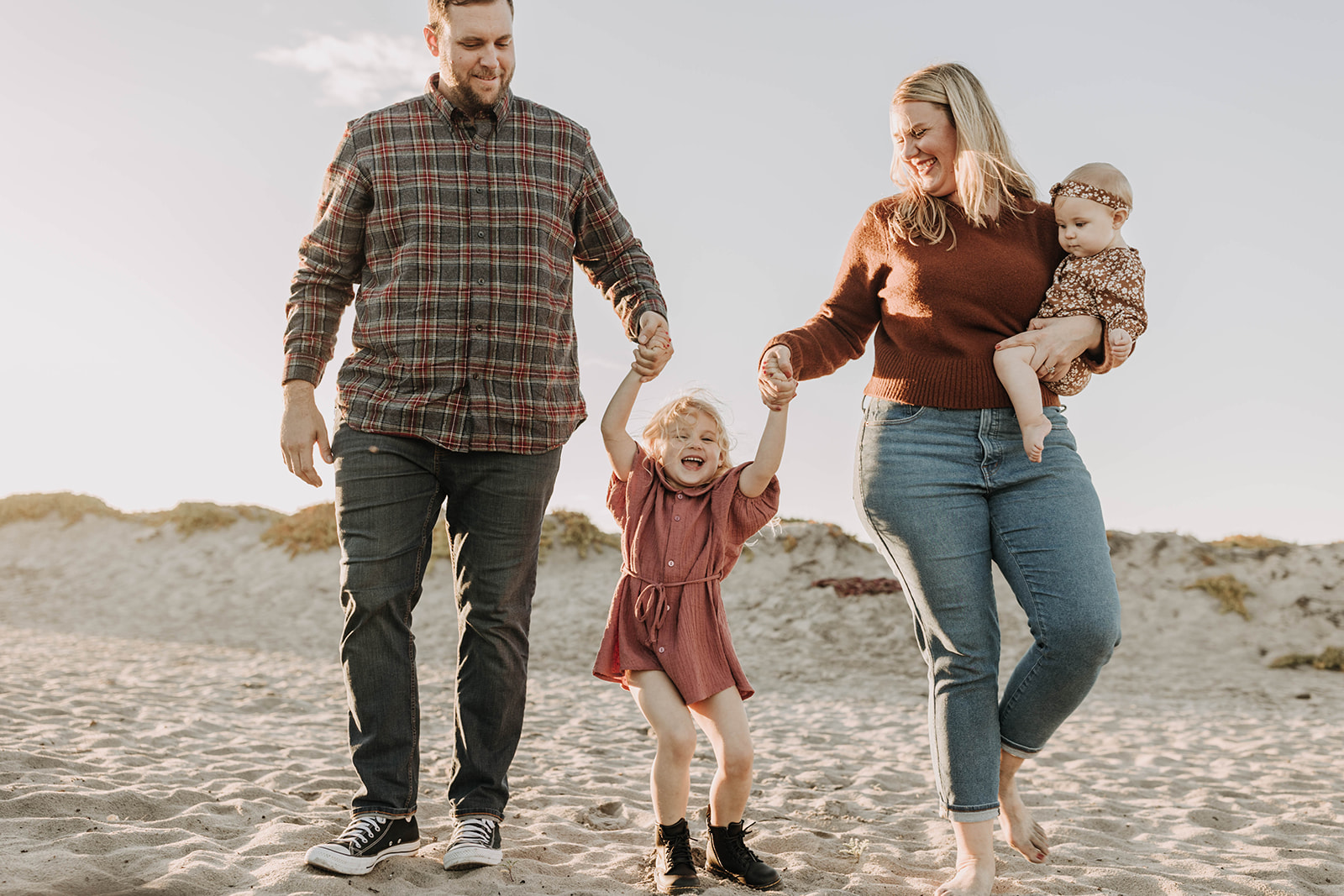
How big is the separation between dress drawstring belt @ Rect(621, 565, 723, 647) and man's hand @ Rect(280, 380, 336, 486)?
100cm

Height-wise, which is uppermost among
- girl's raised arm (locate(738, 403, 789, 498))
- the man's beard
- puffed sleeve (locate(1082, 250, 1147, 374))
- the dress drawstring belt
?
the man's beard

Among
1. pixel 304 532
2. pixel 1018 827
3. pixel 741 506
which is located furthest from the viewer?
pixel 304 532

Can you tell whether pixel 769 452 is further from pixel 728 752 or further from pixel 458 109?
pixel 458 109

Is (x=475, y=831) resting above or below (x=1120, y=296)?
below

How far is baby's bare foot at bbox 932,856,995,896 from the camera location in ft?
8.48

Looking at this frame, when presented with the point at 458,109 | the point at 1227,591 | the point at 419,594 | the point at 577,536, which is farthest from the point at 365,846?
the point at 1227,591

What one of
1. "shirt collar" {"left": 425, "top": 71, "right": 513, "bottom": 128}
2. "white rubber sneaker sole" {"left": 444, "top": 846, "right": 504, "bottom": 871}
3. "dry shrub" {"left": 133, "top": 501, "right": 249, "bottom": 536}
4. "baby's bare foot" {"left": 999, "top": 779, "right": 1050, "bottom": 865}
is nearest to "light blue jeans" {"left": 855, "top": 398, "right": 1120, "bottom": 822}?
"baby's bare foot" {"left": 999, "top": 779, "right": 1050, "bottom": 865}

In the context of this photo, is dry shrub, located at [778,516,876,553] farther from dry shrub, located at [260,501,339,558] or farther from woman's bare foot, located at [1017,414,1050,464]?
woman's bare foot, located at [1017,414,1050,464]

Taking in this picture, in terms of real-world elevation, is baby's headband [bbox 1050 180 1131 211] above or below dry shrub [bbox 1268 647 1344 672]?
above

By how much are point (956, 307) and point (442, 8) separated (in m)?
1.66

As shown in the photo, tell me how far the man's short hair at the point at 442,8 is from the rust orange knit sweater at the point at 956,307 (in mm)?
1261

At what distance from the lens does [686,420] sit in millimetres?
3066

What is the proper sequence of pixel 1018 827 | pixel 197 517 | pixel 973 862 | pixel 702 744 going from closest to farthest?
pixel 973 862 < pixel 1018 827 < pixel 702 744 < pixel 197 517

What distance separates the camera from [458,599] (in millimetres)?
2924
